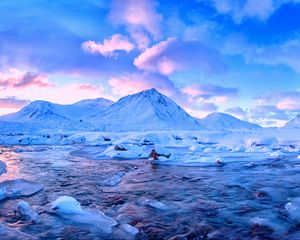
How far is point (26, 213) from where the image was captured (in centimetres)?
825

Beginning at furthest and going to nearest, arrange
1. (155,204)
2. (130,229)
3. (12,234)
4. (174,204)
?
(174,204), (155,204), (130,229), (12,234)

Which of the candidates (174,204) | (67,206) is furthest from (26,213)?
(174,204)

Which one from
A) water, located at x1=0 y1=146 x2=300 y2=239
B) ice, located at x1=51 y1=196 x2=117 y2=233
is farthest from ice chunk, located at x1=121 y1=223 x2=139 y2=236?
ice, located at x1=51 y1=196 x2=117 y2=233

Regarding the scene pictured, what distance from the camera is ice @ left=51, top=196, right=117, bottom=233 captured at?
7602 mm

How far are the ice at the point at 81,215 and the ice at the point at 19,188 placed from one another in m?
2.47

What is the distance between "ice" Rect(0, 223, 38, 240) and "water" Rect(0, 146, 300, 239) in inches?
7.9

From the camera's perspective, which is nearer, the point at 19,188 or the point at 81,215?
the point at 81,215

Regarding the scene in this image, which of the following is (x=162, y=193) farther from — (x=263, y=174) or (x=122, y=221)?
(x=263, y=174)

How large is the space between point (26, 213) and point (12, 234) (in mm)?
1573

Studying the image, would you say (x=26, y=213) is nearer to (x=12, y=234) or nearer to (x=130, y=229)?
(x=12, y=234)

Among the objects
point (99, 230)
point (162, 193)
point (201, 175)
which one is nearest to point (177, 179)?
point (201, 175)

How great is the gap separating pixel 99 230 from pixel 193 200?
12.8ft

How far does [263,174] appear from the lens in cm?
1648

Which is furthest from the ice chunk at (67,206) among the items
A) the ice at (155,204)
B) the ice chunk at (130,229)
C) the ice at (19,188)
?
the ice at (19,188)
